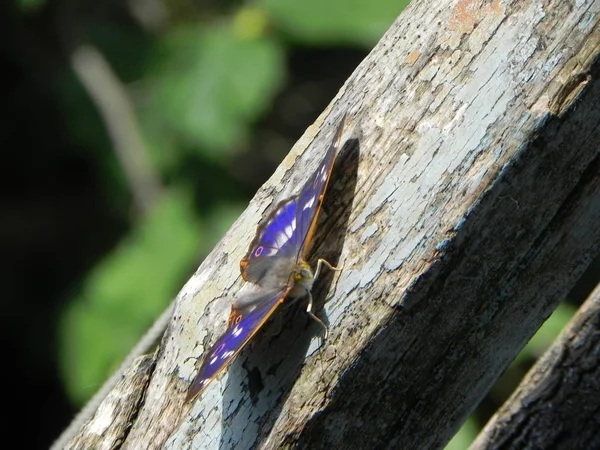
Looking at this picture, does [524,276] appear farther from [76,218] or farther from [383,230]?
[76,218]

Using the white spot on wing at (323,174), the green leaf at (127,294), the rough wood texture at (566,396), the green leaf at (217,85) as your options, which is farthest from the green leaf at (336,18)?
the white spot on wing at (323,174)

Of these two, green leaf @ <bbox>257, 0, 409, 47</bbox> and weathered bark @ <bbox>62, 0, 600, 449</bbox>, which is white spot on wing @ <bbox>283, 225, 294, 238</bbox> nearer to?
weathered bark @ <bbox>62, 0, 600, 449</bbox>

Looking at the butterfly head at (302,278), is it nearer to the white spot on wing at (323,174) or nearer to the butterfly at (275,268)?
the butterfly at (275,268)

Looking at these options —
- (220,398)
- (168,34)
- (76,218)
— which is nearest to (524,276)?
(220,398)

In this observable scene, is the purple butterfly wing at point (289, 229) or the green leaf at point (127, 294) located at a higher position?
the purple butterfly wing at point (289, 229)

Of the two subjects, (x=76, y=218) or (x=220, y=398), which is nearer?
(x=220, y=398)

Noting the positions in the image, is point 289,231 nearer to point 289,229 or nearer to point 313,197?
point 289,229

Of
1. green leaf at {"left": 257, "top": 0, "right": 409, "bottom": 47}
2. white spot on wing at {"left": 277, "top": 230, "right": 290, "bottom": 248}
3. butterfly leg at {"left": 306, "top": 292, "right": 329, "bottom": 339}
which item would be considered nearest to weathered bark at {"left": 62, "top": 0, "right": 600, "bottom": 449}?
butterfly leg at {"left": 306, "top": 292, "right": 329, "bottom": 339}
